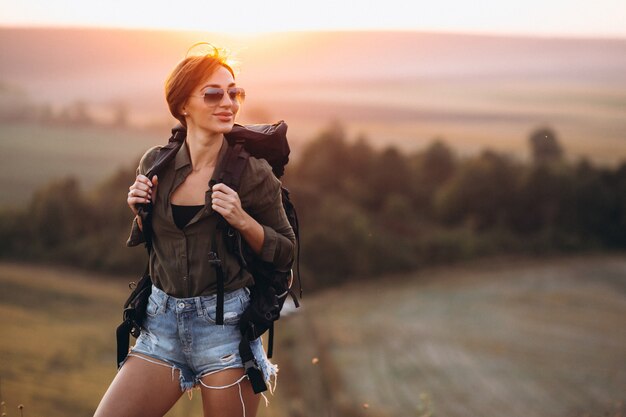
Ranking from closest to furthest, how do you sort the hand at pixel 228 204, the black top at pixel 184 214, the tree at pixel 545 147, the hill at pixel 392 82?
the hand at pixel 228 204
the black top at pixel 184 214
the hill at pixel 392 82
the tree at pixel 545 147

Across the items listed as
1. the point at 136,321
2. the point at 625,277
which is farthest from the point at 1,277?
the point at 136,321

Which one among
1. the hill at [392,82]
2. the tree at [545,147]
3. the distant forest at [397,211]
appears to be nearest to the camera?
the hill at [392,82]

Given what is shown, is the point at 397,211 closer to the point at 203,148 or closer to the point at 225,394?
the point at 203,148

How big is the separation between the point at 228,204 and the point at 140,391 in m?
0.60

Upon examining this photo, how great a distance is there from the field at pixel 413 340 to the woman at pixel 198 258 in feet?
18.9

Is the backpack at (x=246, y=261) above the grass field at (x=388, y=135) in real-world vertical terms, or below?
above

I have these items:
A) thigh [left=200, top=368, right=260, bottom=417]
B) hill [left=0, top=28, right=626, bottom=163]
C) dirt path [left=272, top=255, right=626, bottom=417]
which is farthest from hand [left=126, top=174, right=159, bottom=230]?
hill [left=0, top=28, right=626, bottom=163]

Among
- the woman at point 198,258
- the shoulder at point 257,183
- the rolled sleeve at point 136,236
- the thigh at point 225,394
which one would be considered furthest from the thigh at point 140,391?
the shoulder at point 257,183

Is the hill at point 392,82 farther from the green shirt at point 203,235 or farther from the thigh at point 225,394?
the thigh at point 225,394

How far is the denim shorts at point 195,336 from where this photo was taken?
2432mm

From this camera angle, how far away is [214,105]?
2465 mm

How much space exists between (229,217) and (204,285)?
219 millimetres

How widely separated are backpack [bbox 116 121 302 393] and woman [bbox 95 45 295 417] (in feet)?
0.09

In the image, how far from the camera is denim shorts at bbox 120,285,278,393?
2.43 m
